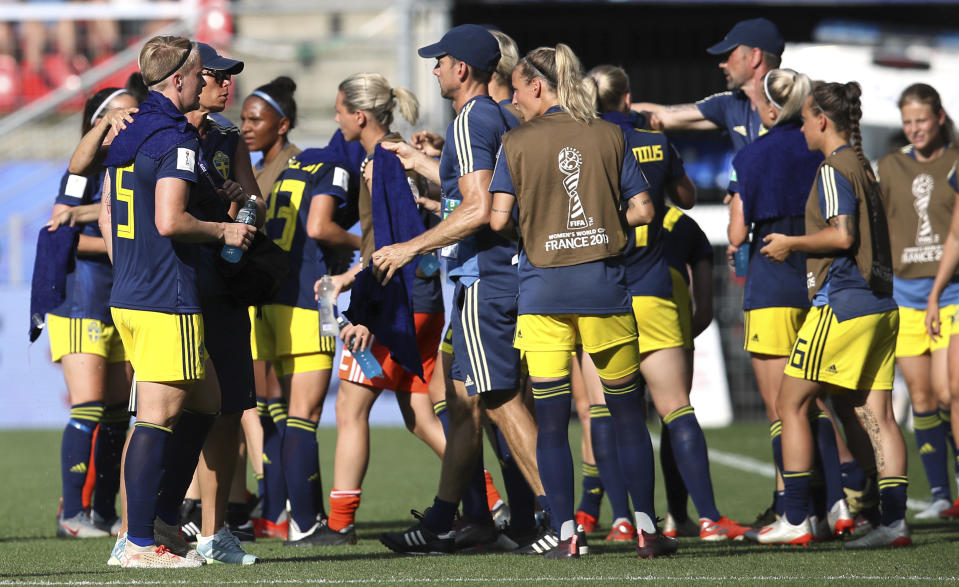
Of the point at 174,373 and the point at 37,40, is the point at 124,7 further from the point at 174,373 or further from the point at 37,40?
the point at 174,373

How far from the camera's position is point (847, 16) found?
53.4 feet

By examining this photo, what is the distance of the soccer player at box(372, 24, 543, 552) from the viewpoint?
545 centimetres

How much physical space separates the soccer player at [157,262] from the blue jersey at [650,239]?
2.05 meters

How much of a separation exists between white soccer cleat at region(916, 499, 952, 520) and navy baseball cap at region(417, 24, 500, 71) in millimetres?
3581

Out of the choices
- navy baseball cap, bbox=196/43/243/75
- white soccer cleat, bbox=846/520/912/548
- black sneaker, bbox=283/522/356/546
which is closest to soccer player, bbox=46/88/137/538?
black sneaker, bbox=283/522/356/546

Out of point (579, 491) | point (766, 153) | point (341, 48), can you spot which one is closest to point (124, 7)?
point (341, 48)

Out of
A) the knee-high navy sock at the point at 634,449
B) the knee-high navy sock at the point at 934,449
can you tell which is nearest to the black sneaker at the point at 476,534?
the knee-high navy sock at the point at 634,449

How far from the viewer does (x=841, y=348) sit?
5789mm

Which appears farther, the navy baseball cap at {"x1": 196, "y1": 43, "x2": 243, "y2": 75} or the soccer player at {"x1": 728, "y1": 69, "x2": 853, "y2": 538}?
the soccer player at {"x1": 728, "y1": 69, "x2": 853, "y2": 538}

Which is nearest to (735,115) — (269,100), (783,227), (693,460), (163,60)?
(783,227)

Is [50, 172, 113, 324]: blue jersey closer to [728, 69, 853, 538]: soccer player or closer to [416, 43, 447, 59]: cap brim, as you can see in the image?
[416, 43, 447, 59]: cap brim

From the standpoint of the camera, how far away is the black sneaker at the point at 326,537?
20.3ft

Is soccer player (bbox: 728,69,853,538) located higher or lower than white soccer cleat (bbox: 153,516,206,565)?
higher

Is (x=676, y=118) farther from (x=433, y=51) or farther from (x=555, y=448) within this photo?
(x=555, y=448)
